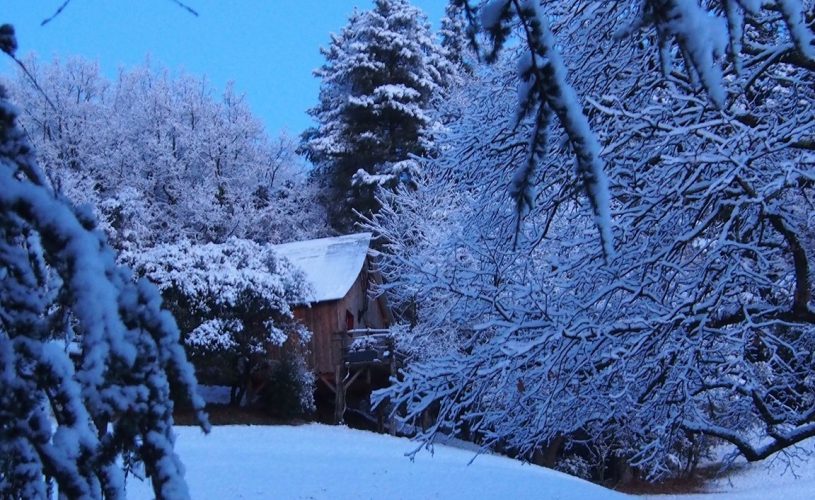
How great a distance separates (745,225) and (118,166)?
26195 mm

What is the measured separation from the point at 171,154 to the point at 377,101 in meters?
8.40

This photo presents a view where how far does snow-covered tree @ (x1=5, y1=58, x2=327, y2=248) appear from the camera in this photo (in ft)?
91.0

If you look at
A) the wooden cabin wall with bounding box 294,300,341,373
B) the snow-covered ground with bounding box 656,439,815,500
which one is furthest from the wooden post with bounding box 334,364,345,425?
the snow-covered ground with bounding box 656,439,815,500

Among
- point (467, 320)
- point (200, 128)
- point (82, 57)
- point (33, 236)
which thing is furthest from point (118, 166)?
point (33, 236)

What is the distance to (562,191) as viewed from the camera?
6.70 m

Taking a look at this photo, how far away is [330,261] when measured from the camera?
24547 millimetres

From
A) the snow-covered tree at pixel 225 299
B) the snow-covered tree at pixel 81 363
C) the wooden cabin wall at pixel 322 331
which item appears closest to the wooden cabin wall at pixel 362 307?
the wooden cabin wall at pixel 322 331

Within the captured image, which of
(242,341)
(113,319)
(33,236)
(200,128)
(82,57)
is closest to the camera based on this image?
(113,319)

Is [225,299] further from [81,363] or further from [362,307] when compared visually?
[81,363]

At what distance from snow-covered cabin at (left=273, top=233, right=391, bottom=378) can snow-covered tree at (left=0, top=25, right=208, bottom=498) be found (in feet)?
67.2

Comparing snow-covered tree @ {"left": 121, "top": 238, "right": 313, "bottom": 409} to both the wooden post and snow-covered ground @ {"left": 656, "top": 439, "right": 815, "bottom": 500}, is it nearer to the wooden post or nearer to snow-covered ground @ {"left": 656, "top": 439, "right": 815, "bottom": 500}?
the wooden post

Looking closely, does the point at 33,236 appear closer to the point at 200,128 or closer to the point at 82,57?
the point at 200,128

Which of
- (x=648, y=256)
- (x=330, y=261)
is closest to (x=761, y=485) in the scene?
(x=330, y=261)

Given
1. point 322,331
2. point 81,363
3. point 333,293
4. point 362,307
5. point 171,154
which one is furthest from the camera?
point 171,154
